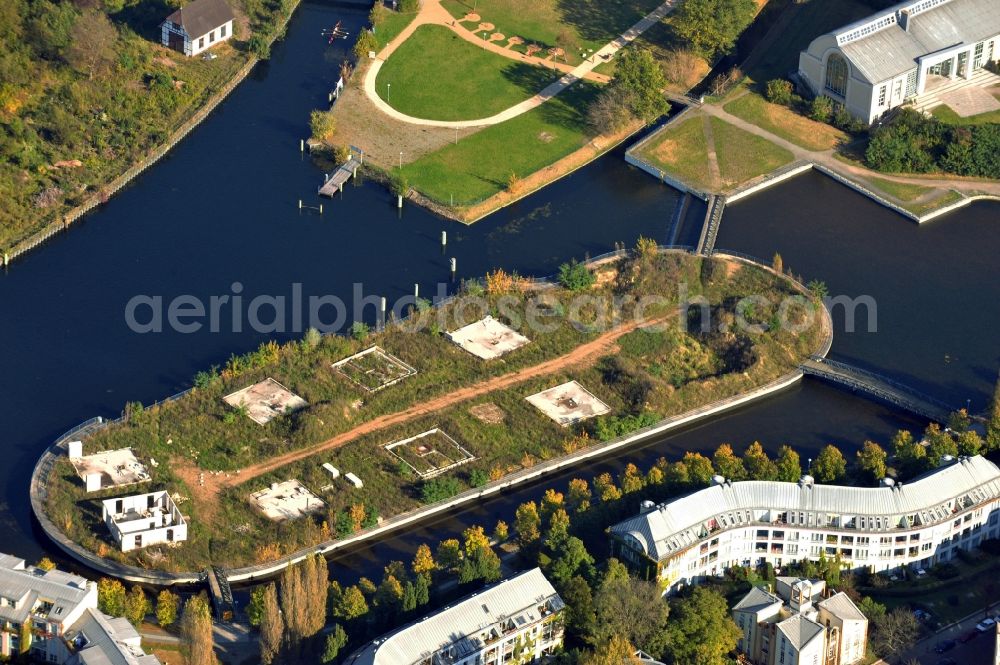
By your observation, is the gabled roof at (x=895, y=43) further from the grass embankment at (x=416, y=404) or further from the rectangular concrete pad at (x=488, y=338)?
the rectangular concrete pad at (x=488, y=338)

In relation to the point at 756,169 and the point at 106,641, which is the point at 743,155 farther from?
the point at 106,641

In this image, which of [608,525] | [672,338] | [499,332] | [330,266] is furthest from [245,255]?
[608,525]

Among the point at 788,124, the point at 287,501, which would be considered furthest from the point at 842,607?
the point at 788,124

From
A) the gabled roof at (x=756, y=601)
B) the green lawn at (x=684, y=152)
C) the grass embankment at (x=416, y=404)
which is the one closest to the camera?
the gabled roof at (x=756, y=601)

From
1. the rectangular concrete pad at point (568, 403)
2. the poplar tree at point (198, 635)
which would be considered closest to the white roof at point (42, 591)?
the poplar tree at point (198, 635)

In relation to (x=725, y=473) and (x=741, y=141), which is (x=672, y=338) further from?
(x=741, y=141)

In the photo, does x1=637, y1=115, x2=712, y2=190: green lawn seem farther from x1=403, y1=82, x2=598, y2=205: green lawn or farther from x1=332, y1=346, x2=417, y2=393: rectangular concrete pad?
x1=332, y1=346, x2=417, y2=393: rectangular concrete pad
